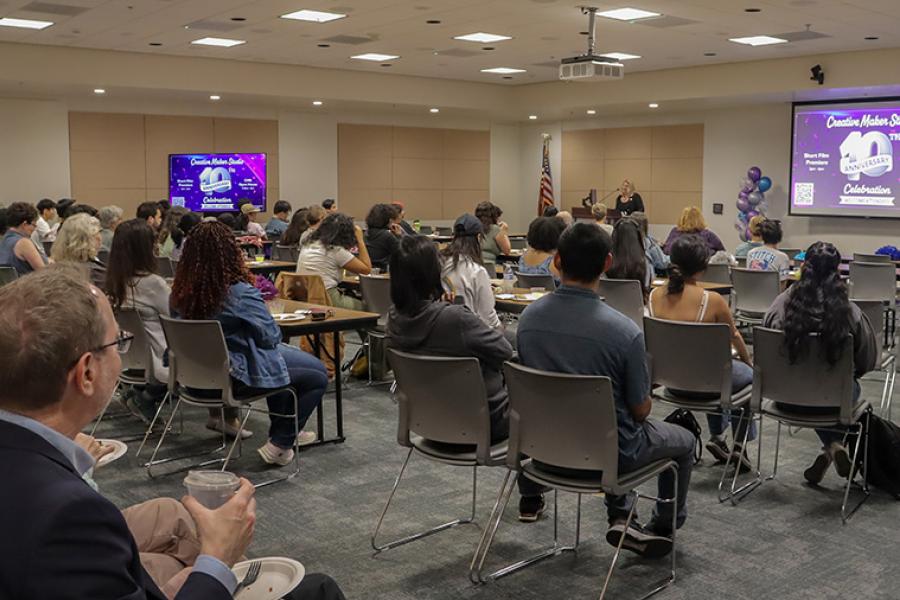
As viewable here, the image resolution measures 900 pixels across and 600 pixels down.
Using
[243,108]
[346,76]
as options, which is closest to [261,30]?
[346,76]

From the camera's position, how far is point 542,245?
23.8 ft

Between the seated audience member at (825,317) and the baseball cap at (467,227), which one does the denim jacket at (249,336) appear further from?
the seated audience member at (825,317)

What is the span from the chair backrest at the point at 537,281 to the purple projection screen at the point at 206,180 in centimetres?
936

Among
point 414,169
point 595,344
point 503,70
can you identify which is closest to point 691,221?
point 595,344

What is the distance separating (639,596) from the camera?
139 inches

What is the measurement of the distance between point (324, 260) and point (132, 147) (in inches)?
374

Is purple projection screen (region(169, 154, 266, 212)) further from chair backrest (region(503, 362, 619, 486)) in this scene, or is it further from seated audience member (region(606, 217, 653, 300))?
chair backrest (region(503, 362, 619, 486))

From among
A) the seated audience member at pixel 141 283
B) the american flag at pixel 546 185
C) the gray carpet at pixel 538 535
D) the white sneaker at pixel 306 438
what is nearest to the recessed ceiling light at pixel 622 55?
the american flag at pixel 546 185

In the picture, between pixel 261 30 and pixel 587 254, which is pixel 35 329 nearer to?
pixel 587 254

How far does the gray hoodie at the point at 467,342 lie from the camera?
12.7 ft

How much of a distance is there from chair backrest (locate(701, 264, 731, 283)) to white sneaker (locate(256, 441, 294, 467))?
4.67 m

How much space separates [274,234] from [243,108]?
182 inches

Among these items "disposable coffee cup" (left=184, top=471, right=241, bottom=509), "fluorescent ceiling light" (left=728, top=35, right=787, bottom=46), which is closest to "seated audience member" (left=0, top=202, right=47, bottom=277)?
"disposable coffee cup" (left=184, top=471, right=241, bottom=509)

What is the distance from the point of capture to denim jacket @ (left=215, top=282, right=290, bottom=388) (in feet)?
15.6
